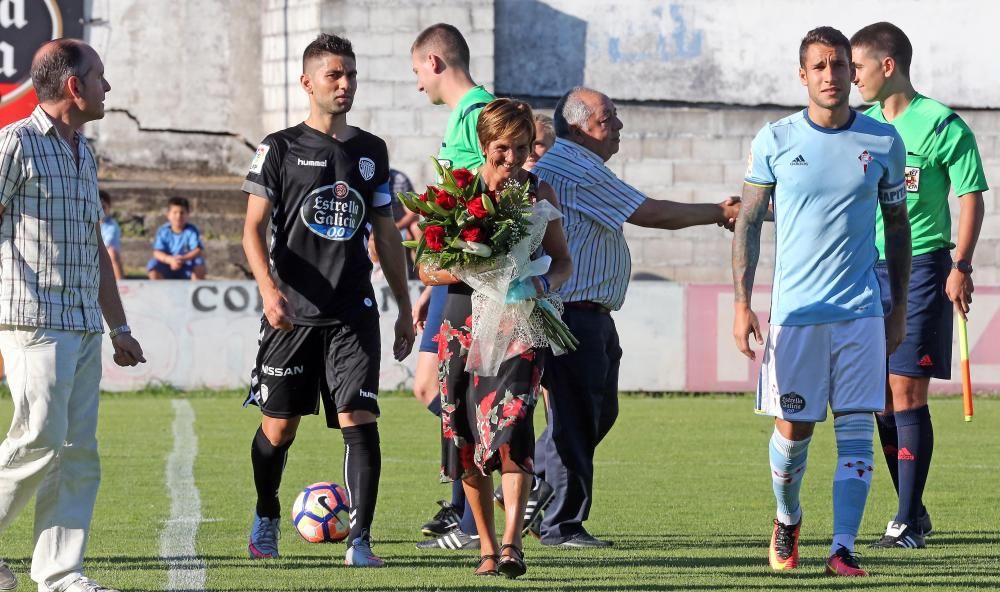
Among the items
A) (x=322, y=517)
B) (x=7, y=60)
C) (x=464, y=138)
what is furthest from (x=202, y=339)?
(x=464, y=138)

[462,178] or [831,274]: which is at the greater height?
[462,178]

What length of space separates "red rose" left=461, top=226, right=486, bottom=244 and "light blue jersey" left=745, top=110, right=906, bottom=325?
4.00ft

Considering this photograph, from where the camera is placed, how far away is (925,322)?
26.3ft

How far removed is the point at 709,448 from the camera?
1289cm

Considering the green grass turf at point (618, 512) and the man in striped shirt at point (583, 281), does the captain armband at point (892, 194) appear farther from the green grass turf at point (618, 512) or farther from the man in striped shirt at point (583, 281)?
the green grass turf at point (618, 512)

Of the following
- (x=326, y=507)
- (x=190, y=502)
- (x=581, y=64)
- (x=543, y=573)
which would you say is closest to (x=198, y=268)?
(x=581, y=64)

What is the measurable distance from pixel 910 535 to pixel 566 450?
1673 millimetres

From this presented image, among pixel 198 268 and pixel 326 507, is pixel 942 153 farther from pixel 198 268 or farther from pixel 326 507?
pixel 198 268

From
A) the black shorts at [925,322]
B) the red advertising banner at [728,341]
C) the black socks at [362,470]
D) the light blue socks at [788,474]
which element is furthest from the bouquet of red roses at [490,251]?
the red advertising banner at [728,341]

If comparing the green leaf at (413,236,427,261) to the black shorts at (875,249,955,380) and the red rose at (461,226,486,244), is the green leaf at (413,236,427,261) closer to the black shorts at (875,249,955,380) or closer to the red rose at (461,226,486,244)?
the red rose at (461,226,486,244)

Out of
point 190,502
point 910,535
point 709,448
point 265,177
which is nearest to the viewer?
point 265,177

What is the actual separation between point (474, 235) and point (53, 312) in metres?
1.61

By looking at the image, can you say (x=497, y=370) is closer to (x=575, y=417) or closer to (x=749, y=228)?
(x=749, y=228)

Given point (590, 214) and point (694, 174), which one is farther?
point (694, 174)
